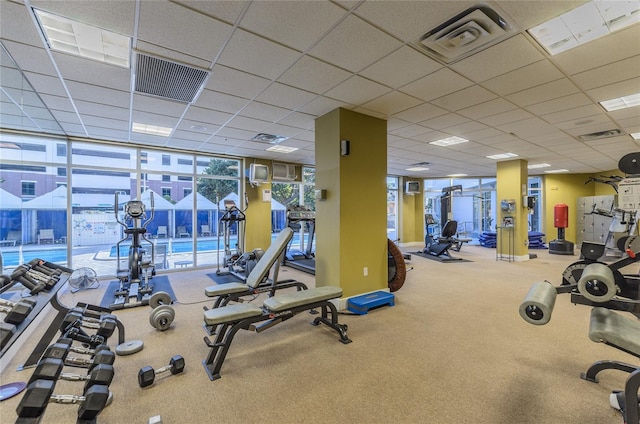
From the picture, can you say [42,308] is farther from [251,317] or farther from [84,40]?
[84,40]

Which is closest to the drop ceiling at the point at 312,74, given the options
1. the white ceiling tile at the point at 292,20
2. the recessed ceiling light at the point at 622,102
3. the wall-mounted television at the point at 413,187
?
the white ceiling tile at the point at 292,20

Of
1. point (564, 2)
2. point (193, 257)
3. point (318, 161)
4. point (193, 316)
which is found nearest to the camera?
point (564, 2)

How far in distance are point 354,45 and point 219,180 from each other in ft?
17.9

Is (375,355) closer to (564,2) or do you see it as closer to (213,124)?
(564,2)

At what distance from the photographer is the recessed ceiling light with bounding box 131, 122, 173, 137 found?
4.71 m

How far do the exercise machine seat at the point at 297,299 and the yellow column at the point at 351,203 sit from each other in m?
0.78

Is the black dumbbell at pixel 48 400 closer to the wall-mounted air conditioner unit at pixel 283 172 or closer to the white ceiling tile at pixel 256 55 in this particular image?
the white ceiling tile at pixel 256 55

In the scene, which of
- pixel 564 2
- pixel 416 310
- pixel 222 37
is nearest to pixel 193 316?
pixel 416 310

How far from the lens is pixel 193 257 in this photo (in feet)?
21.9

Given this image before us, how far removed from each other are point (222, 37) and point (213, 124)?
2442 millimetres

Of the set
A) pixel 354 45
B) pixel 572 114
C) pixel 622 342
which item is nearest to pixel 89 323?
pixel 354 45

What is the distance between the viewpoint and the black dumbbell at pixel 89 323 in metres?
2.29

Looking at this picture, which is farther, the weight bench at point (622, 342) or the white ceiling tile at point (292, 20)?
the white ceiling tile at point (292, 20)

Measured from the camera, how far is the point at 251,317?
2553 mm
